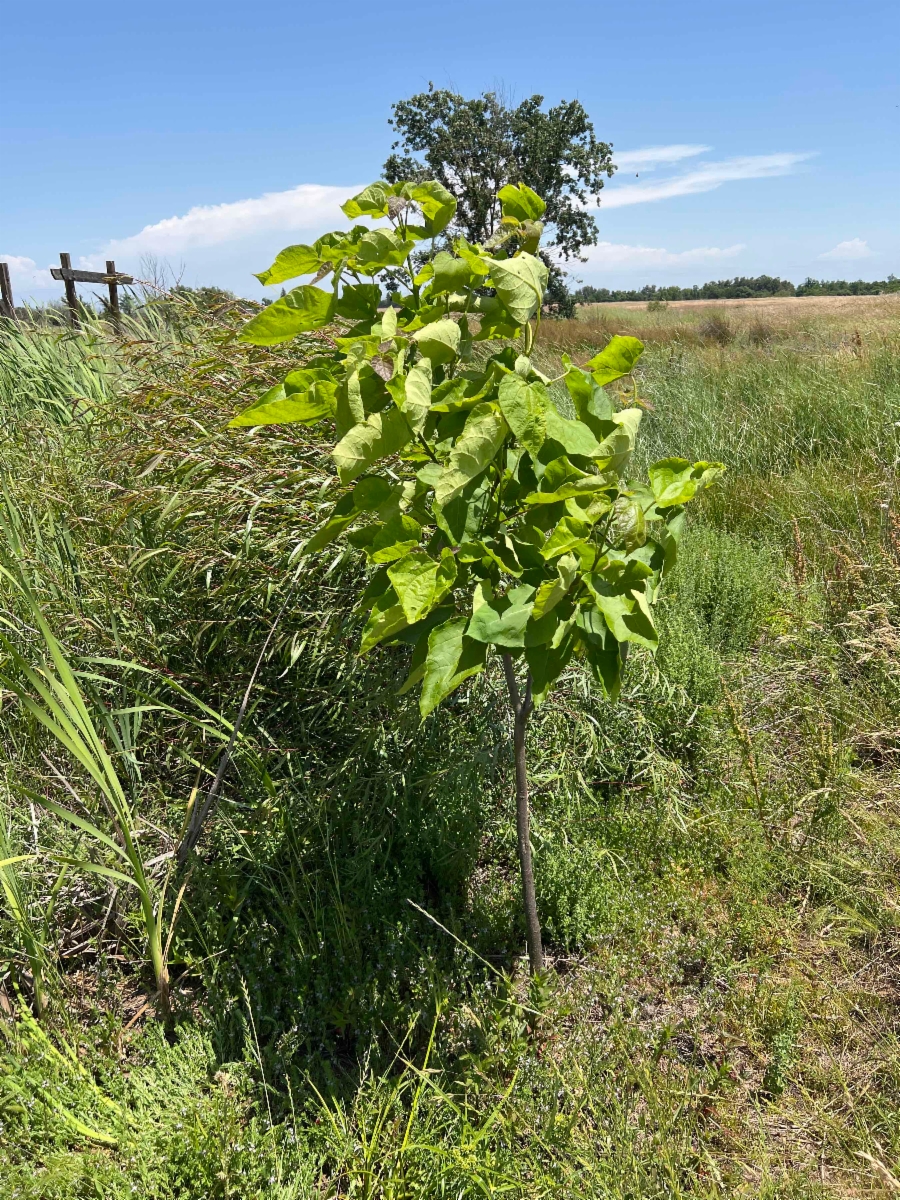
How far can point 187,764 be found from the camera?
8.05ft

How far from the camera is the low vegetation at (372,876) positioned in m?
1.49

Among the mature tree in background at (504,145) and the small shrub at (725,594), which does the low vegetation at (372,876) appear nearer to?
the small shrub at (725,594)

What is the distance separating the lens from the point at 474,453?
1.09 meters

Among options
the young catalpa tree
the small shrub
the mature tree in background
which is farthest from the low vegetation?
the mature tree in background

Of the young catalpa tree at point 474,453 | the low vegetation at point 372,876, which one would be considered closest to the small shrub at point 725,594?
the low vegetation at point 372,876

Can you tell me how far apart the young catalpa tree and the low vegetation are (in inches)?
28.0

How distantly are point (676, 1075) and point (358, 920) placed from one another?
0.81 metres

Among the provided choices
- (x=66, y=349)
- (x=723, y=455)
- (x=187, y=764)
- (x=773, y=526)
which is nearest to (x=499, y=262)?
(x=187, y=764)

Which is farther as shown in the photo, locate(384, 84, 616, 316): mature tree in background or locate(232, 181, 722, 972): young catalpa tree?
locate(384, 84, 616, 316): mature tree in background

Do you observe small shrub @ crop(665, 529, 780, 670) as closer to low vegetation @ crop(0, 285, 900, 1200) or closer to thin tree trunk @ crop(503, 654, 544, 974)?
low vegetation @ crop(0, 285, 900, 1200)

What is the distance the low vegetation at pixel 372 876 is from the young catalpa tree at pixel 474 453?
0.71 metres

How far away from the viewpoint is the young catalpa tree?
3.72 feet

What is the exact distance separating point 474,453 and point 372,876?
137 centimetres

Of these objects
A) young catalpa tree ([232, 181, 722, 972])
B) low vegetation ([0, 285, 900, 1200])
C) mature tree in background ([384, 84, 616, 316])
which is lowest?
low vegetation ([0, 285, 900, 1200])
